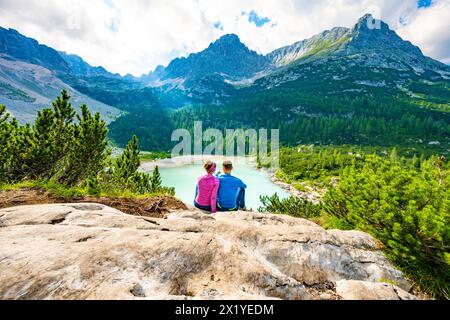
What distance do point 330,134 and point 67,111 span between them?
662 ft

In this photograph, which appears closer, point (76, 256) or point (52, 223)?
point (76, 256)

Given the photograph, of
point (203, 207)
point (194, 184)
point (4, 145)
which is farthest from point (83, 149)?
point (194, 184)

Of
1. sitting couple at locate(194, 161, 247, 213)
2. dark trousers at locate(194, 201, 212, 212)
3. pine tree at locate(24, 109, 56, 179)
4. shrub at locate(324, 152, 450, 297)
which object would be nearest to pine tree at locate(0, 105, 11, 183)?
pine tree at locate(24, 109, 56, 179)

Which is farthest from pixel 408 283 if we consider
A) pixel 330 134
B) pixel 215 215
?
pixel 330 134

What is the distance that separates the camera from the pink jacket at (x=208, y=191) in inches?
379

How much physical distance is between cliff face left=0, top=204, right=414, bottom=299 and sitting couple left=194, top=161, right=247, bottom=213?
256 centimetres

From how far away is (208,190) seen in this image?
32.8 feet

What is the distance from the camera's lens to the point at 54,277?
12.6 ft

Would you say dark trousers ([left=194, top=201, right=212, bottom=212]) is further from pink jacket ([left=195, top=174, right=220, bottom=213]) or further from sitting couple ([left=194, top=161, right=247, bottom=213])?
pink jacket ([left=195, top=174, right=220, bottom=213])

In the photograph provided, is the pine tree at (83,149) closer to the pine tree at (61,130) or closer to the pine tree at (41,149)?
the pine tree at (61,130)

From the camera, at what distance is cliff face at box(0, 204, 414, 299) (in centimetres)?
389

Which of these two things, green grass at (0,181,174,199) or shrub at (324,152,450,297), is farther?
green grass at (0,181,174,199)
